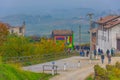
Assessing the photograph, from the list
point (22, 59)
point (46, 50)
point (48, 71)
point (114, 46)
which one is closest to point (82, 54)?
point (46, 50)

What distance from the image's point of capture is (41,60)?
48.4m

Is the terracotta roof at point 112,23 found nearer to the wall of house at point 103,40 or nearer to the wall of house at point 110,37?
the wall of house at point 110,37

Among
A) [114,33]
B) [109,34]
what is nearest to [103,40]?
[109,34]

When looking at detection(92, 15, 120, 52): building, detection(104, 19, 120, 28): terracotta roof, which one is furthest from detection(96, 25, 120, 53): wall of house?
detection(104, 19, 120, 28): terracotta roof

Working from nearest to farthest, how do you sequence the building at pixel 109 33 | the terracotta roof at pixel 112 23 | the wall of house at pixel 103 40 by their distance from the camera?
1. the building at pixel 109 33
2. the terracotta roof at pixel 112 23
3. the wall of house at pixel 103 40

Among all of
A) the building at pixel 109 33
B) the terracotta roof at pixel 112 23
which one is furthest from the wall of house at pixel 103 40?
the terracotta roof at pixel 112 23

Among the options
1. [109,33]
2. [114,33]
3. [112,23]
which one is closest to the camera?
[114,33]

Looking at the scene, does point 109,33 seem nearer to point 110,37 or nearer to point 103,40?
point 110,37

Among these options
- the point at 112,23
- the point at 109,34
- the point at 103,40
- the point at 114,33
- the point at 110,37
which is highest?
the point at 112,23

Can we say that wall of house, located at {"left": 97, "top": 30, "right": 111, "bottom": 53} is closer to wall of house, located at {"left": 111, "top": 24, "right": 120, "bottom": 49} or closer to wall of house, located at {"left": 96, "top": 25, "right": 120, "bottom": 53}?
wall of house, located at {"left": 96, "top": 25, "right": 120, "bottom": 53}

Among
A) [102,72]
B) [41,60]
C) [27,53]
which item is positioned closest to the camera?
[102,72]

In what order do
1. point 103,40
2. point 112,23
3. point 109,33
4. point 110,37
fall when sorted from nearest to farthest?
point 110,37 < point 109,33 < point 112,23 < point 103,40

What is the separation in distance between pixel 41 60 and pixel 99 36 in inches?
1509

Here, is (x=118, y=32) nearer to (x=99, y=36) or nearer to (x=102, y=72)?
(x=99, y=36)
